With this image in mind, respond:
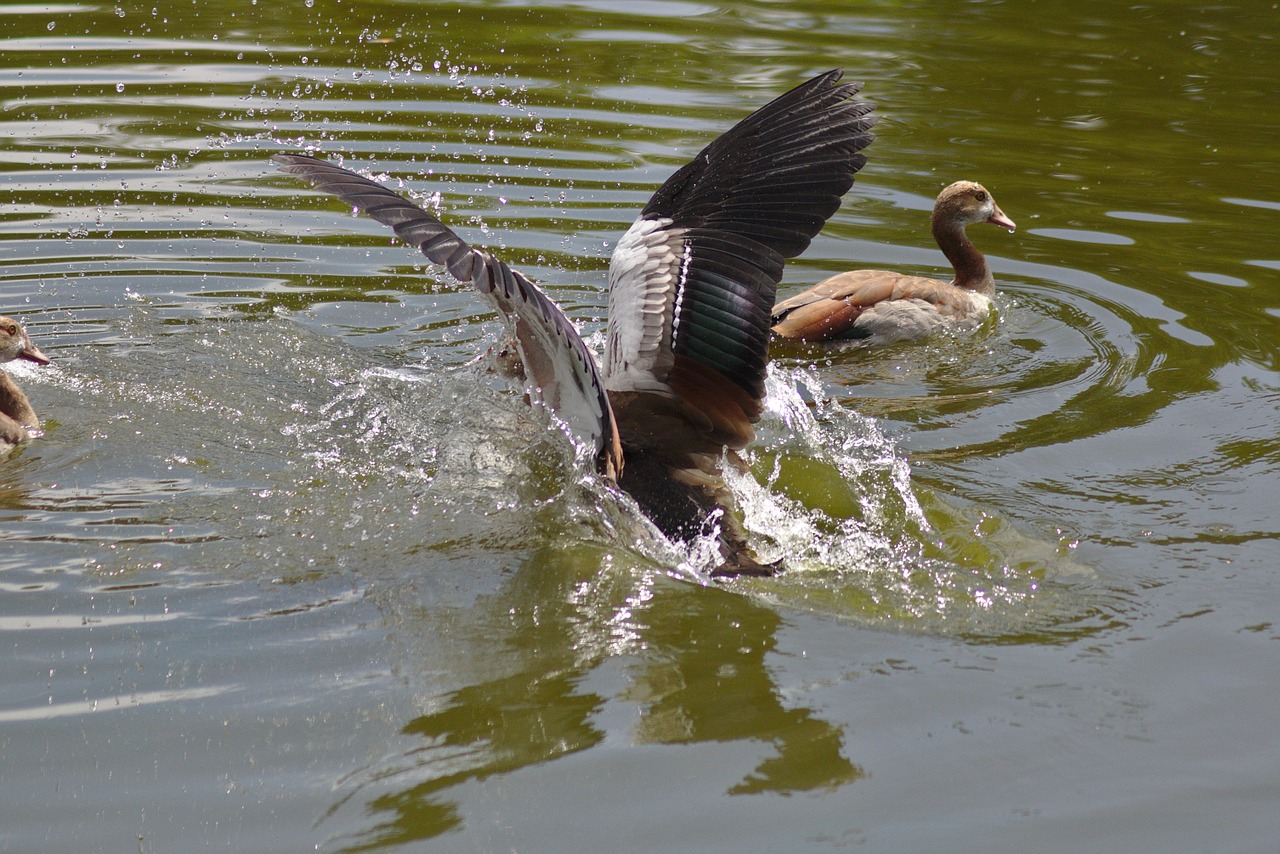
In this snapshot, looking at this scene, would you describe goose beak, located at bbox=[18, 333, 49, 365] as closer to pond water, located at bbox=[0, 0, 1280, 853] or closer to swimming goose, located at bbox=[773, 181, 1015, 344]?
pond water, located at bbox=[0, 0, 1280, 853]

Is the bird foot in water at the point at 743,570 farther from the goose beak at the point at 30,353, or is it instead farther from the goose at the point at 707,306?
the goose beak at the point at 30,353

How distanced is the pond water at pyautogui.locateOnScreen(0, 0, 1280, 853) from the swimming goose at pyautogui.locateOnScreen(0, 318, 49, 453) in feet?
0.32

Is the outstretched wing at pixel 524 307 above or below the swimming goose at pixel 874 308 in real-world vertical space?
above

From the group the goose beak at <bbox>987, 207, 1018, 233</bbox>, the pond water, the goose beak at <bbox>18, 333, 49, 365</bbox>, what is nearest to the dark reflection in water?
the pond water

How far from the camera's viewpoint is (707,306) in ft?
16.5

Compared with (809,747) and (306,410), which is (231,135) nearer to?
(306,410)

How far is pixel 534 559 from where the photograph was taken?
4695 mm

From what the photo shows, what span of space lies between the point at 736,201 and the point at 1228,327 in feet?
10.3

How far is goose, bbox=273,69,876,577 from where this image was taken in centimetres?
489

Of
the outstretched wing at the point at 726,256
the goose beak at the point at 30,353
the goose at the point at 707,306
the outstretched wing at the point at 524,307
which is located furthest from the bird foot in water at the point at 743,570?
the goose beak at the point at 30,353

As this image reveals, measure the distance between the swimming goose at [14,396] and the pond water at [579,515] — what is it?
0.10 m

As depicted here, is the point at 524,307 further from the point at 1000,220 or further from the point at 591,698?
the point at 1000,220

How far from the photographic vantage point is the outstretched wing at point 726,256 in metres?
5.02

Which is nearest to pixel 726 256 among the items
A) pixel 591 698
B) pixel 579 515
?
pixel 579 515
